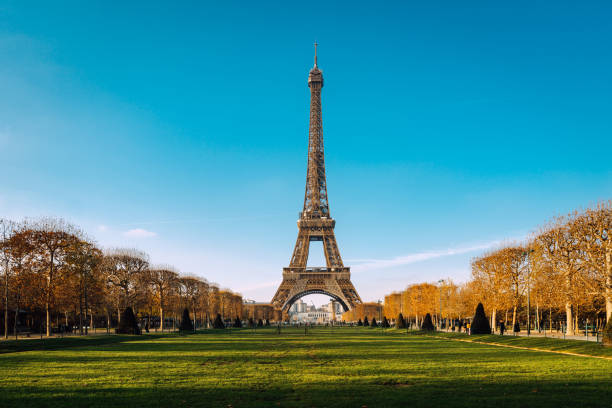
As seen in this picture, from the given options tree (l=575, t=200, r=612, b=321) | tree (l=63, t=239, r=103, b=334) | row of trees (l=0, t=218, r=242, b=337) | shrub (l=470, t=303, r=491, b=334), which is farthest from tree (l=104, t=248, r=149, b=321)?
tree (l=575, t=200, r=612, b=321)

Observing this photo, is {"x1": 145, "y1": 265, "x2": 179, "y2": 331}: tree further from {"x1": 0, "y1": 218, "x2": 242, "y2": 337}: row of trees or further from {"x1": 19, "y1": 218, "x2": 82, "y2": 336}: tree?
{"x1": 19, "y1": 218, "x2": 82, "y2": 336}: tree

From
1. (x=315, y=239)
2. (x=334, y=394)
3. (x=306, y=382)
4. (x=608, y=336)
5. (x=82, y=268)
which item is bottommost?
(x=608, y=336)

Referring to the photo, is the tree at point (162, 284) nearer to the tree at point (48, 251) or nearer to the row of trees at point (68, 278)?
the row of trees at point (68, 278)

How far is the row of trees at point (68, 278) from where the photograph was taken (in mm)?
42781

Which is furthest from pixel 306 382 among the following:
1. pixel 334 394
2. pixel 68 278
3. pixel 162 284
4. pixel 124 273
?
pixel 162 284

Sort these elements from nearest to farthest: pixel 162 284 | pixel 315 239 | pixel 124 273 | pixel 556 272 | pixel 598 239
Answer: pixel 598 239 < pixel 556 272 < pixel 124 273 < pixel 162 284 < pixel 315 239

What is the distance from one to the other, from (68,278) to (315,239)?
6727 cm

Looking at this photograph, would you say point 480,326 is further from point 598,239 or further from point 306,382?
point 306,382

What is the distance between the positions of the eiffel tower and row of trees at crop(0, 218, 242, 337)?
31.6 m

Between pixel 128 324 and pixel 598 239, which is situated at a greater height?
pixel 598 239

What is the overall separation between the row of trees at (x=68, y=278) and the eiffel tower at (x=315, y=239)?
31.6 meters

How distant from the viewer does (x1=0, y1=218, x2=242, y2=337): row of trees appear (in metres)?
42.8

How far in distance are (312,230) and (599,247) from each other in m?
70.5

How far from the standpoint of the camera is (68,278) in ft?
150
